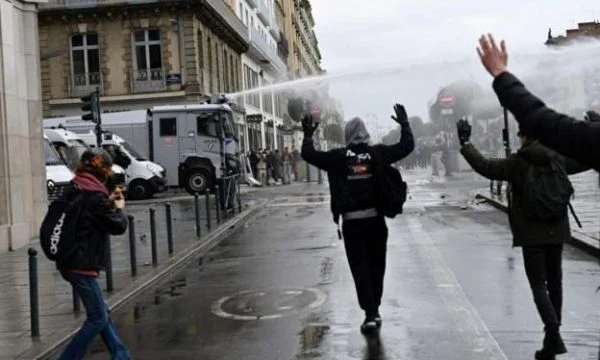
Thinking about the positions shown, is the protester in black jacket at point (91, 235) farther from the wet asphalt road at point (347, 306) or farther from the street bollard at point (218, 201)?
the street bollard at point (218, 201)

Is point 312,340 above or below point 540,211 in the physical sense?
below

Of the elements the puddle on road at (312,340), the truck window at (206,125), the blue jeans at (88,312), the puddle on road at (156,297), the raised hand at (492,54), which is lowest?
the puddle on road at (156,297)

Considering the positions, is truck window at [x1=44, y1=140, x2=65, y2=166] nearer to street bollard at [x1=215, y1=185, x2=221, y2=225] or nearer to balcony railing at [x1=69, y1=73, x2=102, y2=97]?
street bollard at [x1=215, y1=185, x2=221, y2=225]

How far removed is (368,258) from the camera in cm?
721

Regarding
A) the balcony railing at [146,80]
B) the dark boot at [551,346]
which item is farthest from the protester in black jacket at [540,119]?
the balcony railing at [146,80]

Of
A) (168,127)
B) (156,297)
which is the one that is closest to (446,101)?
(168,127)

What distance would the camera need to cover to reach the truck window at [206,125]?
30.9 meters

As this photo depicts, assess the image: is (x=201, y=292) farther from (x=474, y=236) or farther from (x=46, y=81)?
(x=46, y=81)

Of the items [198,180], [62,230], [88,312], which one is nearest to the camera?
[62,230]

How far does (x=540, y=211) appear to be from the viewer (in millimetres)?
6039

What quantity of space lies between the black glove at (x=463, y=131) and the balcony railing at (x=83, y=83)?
125ft

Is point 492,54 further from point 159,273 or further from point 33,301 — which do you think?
point 159,273

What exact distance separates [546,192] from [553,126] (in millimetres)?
3059

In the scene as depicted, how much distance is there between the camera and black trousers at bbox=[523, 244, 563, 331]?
600 centimetres
